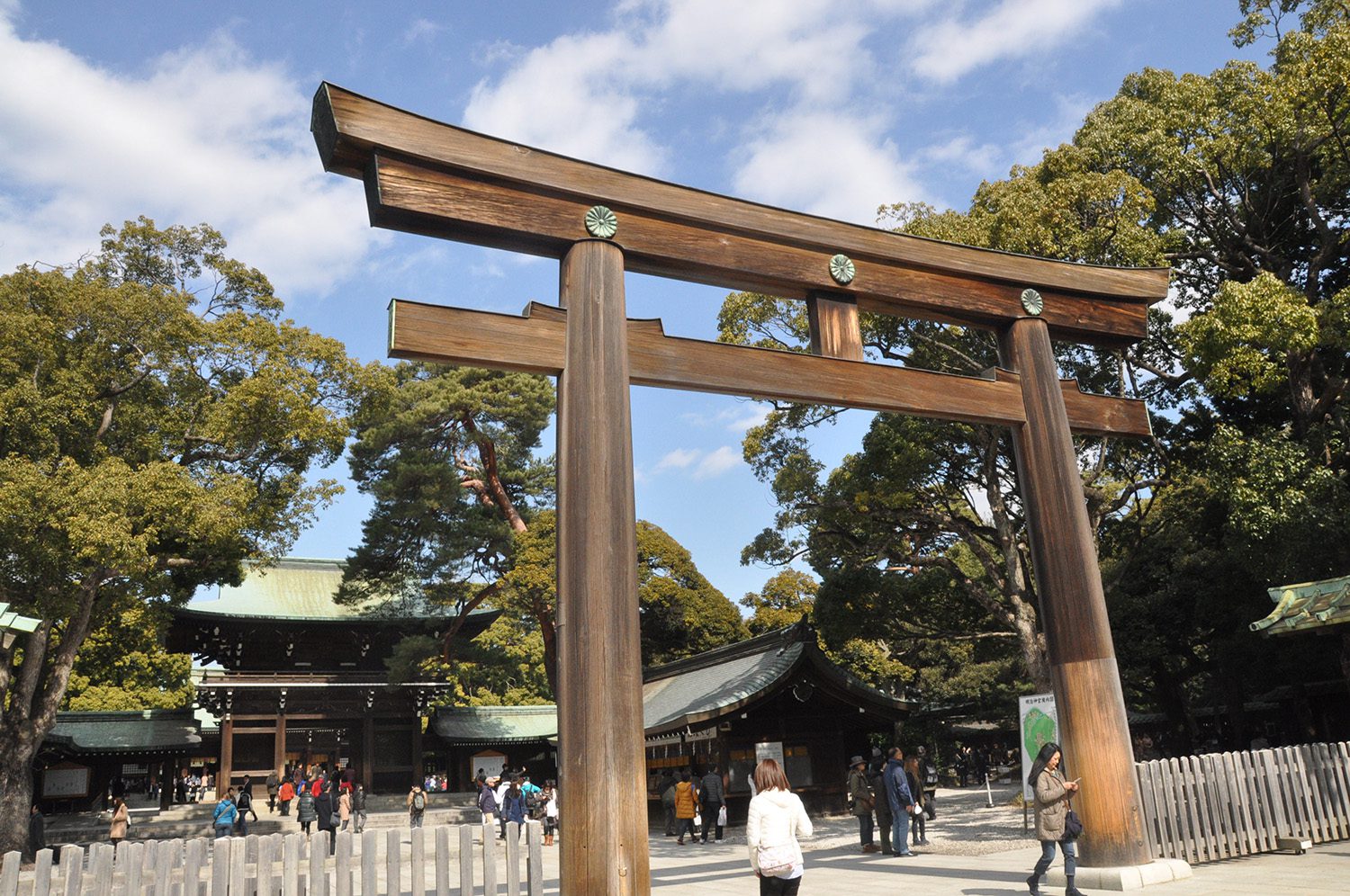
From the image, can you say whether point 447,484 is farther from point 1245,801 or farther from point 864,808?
point 1245,801

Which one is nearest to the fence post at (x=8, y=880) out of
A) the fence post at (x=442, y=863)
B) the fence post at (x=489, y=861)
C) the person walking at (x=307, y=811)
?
the fence post at (x=442, y=863)

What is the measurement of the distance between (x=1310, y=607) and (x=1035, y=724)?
3.77 m

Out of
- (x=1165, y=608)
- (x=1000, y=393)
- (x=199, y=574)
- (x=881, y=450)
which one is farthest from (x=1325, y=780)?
(x=199, y=574)

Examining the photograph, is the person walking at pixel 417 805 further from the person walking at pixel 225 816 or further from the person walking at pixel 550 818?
the person walking at pixel 225 816

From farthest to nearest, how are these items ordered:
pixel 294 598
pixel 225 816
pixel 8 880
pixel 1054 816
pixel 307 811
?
pixel 294 598, pixel 307 811, pixel 225 816, pixel 1054 816, pixel 8 880

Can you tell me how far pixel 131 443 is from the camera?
69.7 feet

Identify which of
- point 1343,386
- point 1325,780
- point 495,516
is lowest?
point 1325,780

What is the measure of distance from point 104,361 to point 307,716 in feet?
50.0

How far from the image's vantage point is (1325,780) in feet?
33.2

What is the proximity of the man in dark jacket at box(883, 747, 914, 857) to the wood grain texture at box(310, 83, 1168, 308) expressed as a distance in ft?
22.2

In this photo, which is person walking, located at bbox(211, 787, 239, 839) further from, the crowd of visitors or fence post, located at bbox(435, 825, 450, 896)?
fence post, located at bbox(435, 825, 450, 896)

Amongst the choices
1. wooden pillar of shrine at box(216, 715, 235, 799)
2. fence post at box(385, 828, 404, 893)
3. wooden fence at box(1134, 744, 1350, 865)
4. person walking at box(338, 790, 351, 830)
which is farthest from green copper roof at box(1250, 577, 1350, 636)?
wooden pillar of shrine at box(216, 715, 235, 799)

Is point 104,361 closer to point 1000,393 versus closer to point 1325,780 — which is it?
point 1000,393

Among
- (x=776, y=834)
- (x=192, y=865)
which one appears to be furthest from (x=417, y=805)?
(x=776, y=834)
